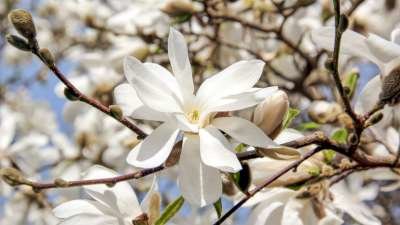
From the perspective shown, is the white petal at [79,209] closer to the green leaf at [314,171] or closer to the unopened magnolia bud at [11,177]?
the unopened magnolia bud at [11,177]

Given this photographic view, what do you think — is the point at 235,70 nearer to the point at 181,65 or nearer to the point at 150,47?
the point at 181,65

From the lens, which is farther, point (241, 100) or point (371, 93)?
point (371, 93)

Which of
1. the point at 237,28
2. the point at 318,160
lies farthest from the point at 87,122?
the point at 318,160

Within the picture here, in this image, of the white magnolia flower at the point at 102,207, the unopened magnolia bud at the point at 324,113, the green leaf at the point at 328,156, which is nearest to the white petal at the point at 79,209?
the white magnolia flower at the point at 102,207

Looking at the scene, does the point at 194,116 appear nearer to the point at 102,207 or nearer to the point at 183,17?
the point at 102,207

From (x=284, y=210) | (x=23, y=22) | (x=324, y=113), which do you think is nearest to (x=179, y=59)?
(x=23, y=22)

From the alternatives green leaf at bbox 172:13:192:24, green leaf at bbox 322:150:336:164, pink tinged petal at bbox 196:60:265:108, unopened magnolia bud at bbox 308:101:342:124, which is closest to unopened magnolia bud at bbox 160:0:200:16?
green leaf at bbox 172:13:192:24
